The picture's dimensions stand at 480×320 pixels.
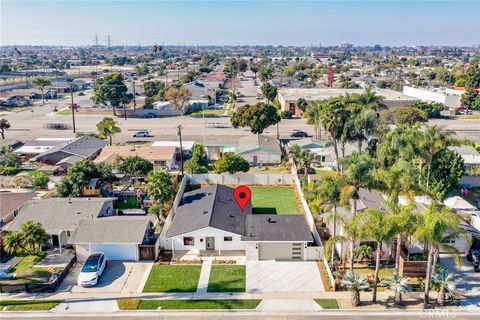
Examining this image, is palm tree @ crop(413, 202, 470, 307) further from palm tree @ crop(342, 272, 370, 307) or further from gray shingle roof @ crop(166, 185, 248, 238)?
gray shingle roof @ crop(166, 185, 248, 238)

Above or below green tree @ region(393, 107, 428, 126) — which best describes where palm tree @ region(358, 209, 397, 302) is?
below

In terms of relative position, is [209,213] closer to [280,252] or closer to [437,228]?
[280,252]

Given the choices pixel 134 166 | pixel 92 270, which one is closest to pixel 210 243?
pixel 92 270

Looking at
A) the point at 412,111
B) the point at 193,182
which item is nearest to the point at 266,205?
the point at 193,182

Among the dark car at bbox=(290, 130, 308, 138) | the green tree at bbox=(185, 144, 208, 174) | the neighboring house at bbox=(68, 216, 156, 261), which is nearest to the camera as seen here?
the neighboring house at bbox=(68, 216, 156, 261)

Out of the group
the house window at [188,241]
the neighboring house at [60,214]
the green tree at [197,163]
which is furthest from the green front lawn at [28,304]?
the green tree at [197,163]

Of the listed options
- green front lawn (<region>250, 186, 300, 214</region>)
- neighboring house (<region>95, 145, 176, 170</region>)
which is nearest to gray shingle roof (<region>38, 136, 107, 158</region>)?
neighboring house (<region>95, 145, 176, 170</region>)

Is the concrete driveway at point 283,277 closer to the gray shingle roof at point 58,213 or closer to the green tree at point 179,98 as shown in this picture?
the gray shingle roof at point 58,213
